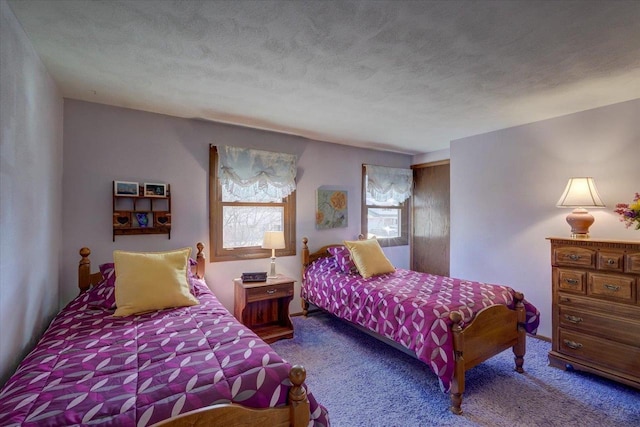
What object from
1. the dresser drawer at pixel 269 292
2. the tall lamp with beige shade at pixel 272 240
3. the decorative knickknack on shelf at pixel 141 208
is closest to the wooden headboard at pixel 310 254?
the tall lamp with beige shade at pixel 272 240

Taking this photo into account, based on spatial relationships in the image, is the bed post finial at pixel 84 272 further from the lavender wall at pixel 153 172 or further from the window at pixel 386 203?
the window at pixel 386 203

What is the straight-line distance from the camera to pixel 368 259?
3.36m

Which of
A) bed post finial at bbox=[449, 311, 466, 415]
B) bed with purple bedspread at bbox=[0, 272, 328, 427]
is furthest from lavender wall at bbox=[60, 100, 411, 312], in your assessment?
bed post finial at bbox=[449, 311, 466, 415]

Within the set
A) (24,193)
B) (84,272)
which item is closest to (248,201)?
(84,272)

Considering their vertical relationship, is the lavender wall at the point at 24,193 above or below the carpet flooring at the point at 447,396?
above

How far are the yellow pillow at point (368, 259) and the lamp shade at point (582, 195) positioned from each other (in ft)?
5.87

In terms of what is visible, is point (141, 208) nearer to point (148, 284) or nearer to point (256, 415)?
point (148, 284)

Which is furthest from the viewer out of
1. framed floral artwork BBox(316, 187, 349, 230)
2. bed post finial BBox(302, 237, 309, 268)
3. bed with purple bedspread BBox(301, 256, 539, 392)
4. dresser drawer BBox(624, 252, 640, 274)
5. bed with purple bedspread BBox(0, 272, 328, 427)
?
framed floral artwork BBox(316, 187, 349, 230)

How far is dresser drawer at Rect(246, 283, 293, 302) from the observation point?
9.93 feet

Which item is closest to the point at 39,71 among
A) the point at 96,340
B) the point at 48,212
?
the point at 48,212

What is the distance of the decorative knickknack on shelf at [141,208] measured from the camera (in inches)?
110

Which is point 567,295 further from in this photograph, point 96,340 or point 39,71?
point 39,71

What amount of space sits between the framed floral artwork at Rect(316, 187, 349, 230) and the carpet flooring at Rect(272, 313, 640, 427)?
1629 mm

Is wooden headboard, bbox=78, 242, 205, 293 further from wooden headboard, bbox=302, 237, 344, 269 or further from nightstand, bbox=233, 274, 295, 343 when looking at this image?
wooden headboard, bbox=302, 237, 344, 269
